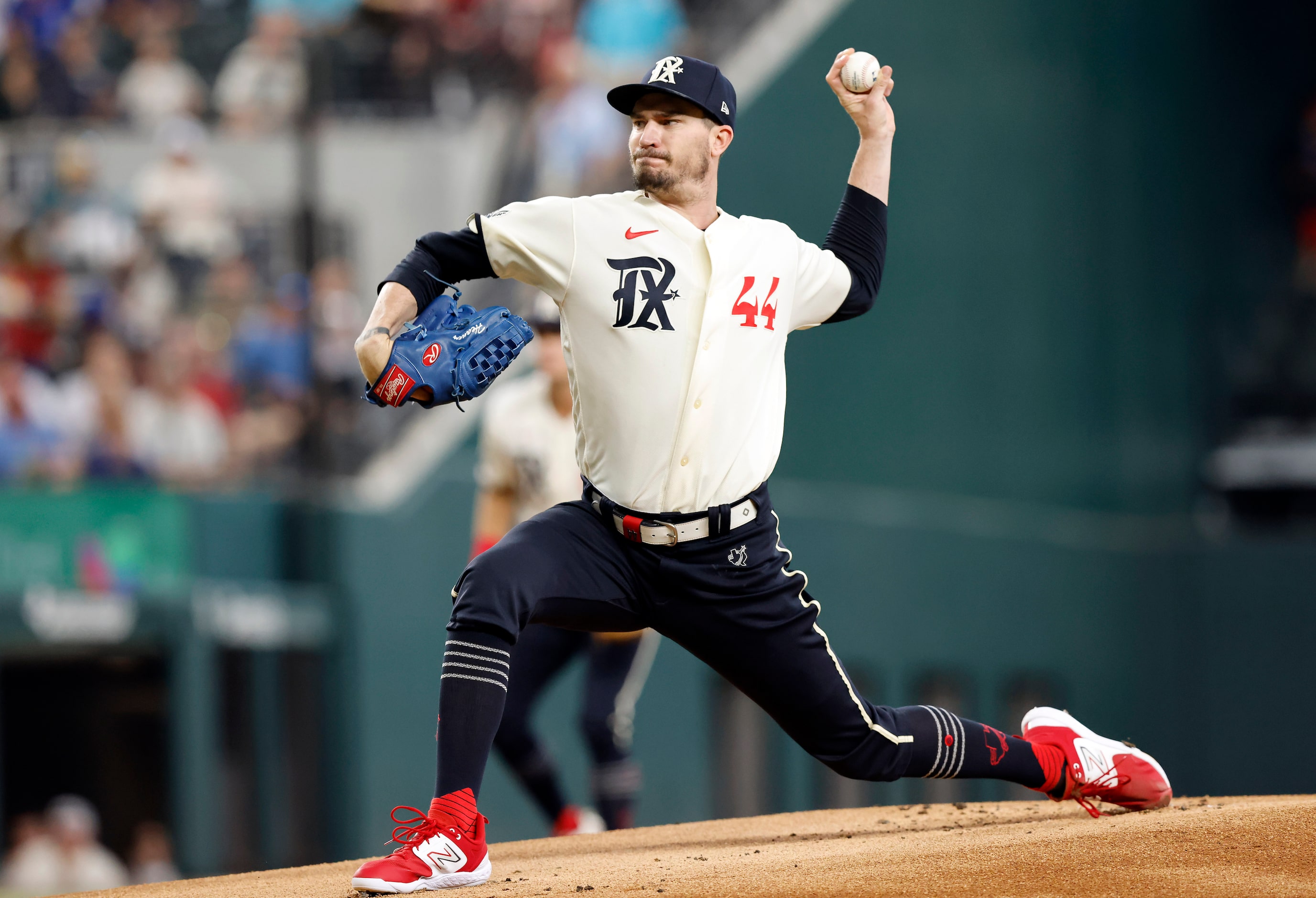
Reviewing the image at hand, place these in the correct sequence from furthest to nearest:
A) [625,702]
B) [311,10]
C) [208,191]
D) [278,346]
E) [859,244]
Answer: [311,10]
[208,191]
[278,346]
[625,702]
[859,244]

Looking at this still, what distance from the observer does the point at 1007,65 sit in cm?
1447

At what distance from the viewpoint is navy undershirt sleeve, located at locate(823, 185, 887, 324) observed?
4.81m

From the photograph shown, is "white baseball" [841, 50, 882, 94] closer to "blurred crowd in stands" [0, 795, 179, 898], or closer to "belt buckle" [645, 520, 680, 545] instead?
"belt buckle" [645, 520, 680, 545]

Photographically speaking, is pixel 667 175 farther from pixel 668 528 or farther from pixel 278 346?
pixel 278 346

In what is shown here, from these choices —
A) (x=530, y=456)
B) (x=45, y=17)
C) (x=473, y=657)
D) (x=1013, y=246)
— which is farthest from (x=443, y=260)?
(x=1013, y=246)

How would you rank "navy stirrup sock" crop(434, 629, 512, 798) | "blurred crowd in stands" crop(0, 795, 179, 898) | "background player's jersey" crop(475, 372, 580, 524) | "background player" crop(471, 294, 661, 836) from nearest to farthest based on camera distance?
"navy stirrup sock" crop(434, 629, 512, 798) → "background player" crop(471, 294, 661, 836) → "background player's jersey" crop(475, 372, 580, 524) → "blurred crowd in stands" crop(0, 795, 179, 898)

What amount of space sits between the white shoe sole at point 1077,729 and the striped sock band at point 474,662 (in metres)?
1.70

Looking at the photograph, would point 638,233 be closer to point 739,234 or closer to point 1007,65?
point 739,234

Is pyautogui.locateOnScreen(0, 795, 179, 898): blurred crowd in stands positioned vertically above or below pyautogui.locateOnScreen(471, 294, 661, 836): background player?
below

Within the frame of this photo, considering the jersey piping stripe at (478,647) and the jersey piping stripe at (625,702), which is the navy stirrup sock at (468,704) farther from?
the jersey piping stripe at (625,702)

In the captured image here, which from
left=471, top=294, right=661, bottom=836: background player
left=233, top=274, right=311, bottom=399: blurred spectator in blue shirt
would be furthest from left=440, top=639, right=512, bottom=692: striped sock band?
left=233, top=274, right=311, bottom=399: blurred spectator in blue shirt

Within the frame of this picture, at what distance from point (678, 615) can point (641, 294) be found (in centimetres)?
82

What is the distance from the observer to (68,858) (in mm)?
10469

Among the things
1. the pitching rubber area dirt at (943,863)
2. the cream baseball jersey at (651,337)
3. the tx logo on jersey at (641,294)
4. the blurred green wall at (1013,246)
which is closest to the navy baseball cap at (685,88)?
the cream baseball jersey at (651,337)
